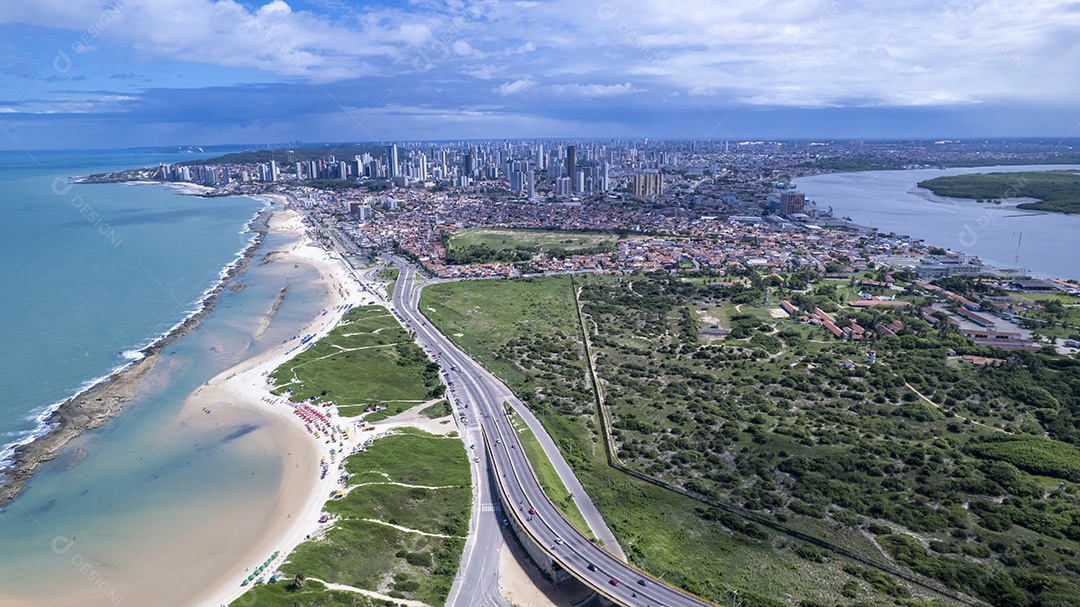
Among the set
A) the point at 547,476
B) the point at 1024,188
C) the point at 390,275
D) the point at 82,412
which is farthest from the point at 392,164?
the point at 547,476

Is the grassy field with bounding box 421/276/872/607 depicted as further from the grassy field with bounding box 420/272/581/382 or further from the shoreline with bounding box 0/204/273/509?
the shoreline with bounding box 0/204/273/509

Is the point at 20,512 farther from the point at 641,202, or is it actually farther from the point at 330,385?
the point at 641,202

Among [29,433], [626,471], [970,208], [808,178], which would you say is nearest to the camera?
[626,471]

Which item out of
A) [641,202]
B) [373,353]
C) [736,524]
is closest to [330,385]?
[373,353]

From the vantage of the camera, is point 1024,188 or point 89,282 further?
point 1024,188

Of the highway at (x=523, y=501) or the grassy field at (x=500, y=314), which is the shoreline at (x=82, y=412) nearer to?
the highway at (x=523, y=501)

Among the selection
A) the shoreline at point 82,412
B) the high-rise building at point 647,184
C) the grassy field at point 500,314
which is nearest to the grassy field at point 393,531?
the grassy field at point 500,314

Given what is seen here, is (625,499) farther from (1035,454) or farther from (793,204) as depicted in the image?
(793,204)
